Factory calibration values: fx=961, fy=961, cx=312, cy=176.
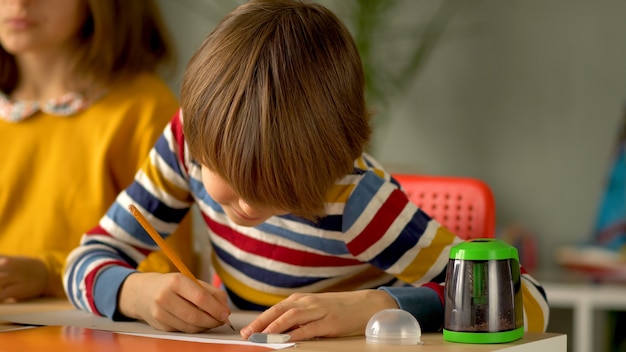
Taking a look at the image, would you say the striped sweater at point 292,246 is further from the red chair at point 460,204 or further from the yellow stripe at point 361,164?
the red chair at point 460,204

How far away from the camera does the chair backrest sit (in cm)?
130

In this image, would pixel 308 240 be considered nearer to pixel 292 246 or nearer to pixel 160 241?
pixel 292 246

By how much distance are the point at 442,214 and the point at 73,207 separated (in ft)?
2.03

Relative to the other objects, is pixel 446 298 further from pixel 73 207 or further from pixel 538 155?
pixel 538 155

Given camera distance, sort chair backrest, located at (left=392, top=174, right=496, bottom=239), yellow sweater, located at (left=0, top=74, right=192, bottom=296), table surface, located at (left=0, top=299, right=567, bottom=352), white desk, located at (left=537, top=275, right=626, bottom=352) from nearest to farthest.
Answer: table surface, located at (left=0, top=299, right=567, bottom=352)
chair backrest, located at (left=392, top=174, right=496, bottom=239)
yellow sweater, located at (left=0, top=74, right=192, bottom=296)
white desk, located at (left=537, top=275, right=626, bottom=352)

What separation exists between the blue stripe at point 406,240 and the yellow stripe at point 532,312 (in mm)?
130

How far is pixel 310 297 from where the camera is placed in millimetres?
946

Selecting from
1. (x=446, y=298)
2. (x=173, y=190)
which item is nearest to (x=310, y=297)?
(x=446, y=298)

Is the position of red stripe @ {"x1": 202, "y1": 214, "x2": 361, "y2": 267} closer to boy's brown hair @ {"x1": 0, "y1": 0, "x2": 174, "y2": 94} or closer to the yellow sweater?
the yellow sweater

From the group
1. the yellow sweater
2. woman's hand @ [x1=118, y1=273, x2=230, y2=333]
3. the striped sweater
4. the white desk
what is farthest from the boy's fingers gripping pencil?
the white desk

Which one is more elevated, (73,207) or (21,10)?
(21,10)

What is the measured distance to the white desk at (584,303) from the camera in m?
2.27

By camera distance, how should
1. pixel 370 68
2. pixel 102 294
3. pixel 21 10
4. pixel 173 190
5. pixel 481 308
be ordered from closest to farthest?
1. pixel 481 308
2. pixel 102 294
3. pixel 173 190
4. pixel 21 10
5. pixel 370 68

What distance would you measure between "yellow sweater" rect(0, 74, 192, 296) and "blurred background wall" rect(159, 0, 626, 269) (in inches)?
43.5
